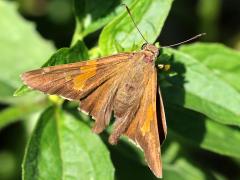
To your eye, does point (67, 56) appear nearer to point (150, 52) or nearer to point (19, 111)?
point (150, 52)

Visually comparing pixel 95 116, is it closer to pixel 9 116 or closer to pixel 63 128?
pixel 63 128

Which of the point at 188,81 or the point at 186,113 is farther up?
the point at 188,81

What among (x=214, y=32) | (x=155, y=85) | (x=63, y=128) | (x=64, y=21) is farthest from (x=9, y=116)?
(x=214, y=32)

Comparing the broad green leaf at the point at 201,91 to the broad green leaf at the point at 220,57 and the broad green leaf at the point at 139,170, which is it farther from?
the broad green leaf at the point at 139,170

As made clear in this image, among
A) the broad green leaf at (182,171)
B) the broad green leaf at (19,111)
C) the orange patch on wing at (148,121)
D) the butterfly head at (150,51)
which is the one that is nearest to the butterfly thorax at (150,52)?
the butterfly head at (150,51)

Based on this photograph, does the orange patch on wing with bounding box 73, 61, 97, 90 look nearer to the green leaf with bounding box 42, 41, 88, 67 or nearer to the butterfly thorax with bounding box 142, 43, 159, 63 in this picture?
the green leaf with bounding box 42, 41, 88, 67
